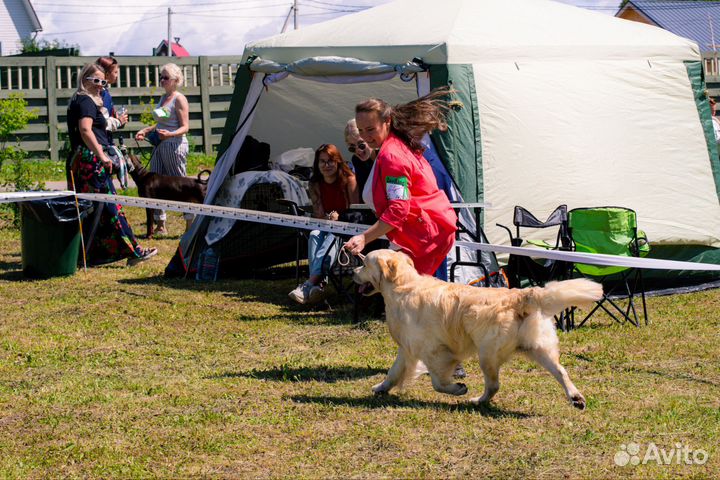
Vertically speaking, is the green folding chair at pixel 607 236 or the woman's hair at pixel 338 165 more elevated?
the woman's hair at pixel 338 165

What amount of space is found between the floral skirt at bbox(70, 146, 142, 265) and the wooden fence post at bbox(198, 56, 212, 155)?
892 centimetres

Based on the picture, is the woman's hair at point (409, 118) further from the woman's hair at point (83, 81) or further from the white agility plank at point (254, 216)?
the woman's hair at point (83, 81)

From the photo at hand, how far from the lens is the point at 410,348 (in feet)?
16.2

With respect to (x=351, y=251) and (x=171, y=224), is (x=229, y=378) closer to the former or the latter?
(x=351, y=251)

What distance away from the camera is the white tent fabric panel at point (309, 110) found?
10.6m

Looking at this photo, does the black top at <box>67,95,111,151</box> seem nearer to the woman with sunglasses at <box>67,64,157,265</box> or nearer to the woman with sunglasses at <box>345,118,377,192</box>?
the woman with sunglasses at <box>67,64,157,265</box>

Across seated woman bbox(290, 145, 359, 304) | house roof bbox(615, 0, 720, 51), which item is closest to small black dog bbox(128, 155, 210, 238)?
seated woman bbox(290, 145, 359, 304)

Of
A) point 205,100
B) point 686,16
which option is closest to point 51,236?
point 205,100

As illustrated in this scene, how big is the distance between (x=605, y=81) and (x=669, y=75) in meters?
0.67

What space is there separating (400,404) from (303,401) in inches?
20.0

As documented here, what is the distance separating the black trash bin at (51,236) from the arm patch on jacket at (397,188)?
15.2ft

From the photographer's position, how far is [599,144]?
8062 mm

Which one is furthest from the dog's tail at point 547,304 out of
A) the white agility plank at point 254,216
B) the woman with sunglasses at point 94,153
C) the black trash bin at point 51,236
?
the woman with sunglasses at point 94,153

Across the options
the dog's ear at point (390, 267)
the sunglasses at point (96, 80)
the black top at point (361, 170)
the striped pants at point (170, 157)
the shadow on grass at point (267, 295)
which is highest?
the sunglasses at point (96, 80)
